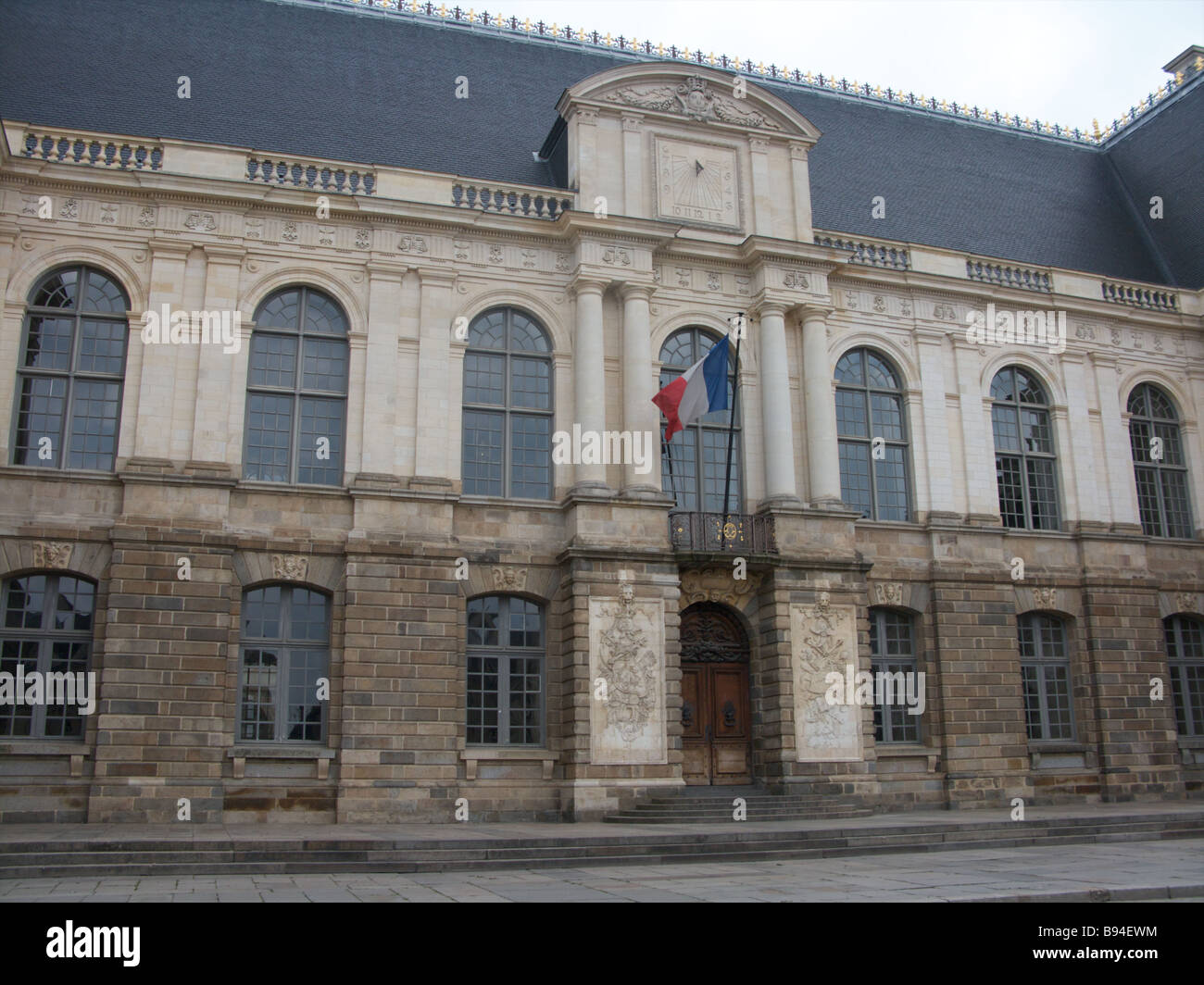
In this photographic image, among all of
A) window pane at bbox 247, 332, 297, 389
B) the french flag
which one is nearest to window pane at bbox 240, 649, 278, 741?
window pane at bbox 247, 332, 297, 389

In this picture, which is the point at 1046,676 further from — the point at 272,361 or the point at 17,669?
the point at 17,669

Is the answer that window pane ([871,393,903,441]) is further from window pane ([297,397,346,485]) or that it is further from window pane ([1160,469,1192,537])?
window pane ([297,397,346,485])

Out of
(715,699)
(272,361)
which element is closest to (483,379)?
(272,361)

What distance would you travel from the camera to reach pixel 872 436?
2384 cm

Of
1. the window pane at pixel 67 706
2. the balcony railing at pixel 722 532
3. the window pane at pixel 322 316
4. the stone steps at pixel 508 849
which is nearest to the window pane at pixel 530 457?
the balcony railing at pixel 722 532

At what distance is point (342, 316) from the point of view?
21.0 m

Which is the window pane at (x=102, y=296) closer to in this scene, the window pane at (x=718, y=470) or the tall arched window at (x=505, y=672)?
the tall arched window at (x=505, y=672)

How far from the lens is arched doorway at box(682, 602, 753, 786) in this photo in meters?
21.1

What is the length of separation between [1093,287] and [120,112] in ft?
68.6

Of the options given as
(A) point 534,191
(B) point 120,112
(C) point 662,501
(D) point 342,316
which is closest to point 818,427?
(C) point 662,501

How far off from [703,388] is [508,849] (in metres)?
8.79

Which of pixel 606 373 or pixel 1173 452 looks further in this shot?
pixel 1173 452

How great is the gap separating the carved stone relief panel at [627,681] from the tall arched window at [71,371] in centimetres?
876
